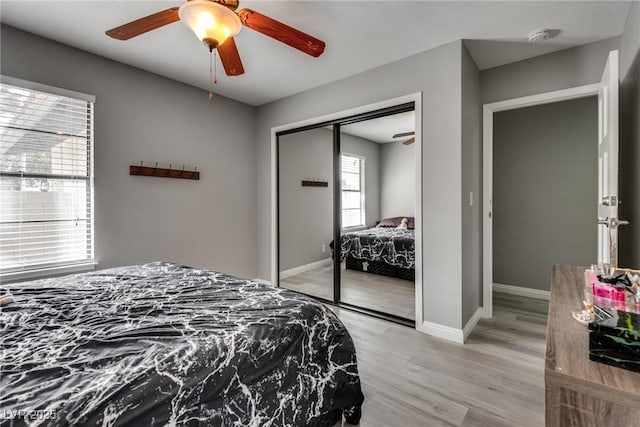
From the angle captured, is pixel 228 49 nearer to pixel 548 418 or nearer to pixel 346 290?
pixel 548 418

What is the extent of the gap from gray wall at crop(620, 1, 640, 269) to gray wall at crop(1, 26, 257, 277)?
3842mm

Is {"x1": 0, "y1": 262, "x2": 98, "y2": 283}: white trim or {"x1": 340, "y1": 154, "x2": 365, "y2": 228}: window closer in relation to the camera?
{"x1": 0, "y1": 262, "x2": 98, "y2": 283}: white trim

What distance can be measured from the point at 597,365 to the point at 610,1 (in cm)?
257

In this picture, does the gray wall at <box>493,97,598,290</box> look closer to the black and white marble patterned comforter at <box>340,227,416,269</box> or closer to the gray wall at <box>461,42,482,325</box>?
the gray wall at <box>461,42,482,325</box>

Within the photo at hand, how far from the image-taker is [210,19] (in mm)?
1496

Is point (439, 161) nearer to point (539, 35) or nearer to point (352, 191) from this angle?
point (539, 35)

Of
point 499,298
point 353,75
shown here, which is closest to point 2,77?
point 353,75

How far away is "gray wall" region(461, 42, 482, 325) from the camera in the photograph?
103 inches

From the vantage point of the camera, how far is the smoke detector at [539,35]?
235 centimetres

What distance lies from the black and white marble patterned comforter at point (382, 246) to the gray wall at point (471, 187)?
82 cm

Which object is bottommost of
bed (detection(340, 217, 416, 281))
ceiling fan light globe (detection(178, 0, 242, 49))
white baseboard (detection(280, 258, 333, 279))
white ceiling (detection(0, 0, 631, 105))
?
white baseboard (detection(280, 258, 333, 279))

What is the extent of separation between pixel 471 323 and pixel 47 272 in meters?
3.86


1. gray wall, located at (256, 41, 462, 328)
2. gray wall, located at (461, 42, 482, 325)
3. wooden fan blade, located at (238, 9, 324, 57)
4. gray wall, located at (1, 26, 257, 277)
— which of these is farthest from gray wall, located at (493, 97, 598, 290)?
gray wall, located at (1, 26, 257, 277)

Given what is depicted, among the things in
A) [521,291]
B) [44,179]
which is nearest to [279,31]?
[44,179]
